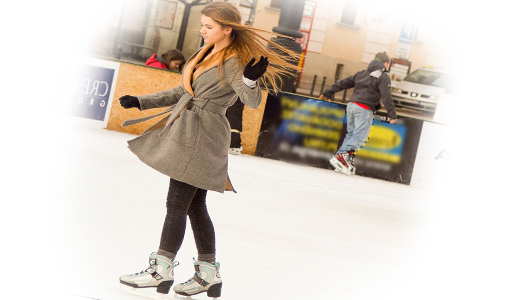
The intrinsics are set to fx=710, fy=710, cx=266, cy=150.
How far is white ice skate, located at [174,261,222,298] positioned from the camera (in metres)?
3.06

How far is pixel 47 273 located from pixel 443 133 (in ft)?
25.2

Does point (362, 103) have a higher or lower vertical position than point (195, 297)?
higher

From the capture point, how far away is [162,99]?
124 inches

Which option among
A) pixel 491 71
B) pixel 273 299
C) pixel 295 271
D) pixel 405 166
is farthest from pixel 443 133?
pixel 273 299

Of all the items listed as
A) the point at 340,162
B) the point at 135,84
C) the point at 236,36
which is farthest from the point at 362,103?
the point at 236,36

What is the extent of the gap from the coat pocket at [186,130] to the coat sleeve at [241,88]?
223 millimetres

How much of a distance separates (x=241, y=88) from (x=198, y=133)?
11.1 inches

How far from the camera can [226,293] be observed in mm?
3232

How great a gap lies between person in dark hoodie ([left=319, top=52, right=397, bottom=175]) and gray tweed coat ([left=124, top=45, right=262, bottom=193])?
6.39 meters

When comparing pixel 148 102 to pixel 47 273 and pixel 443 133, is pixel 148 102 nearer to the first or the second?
pixel 47 273

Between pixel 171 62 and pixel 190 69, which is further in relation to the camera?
pixel 171 62

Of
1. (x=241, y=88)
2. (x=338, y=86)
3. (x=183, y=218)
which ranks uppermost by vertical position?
(x=338, y=86)

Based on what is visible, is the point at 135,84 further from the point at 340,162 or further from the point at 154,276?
the point at 154,276

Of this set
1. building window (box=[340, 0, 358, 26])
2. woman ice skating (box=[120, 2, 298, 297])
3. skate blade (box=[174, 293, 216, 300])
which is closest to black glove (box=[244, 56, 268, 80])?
woman ice skating (box=[120, 2, 298, 297])
